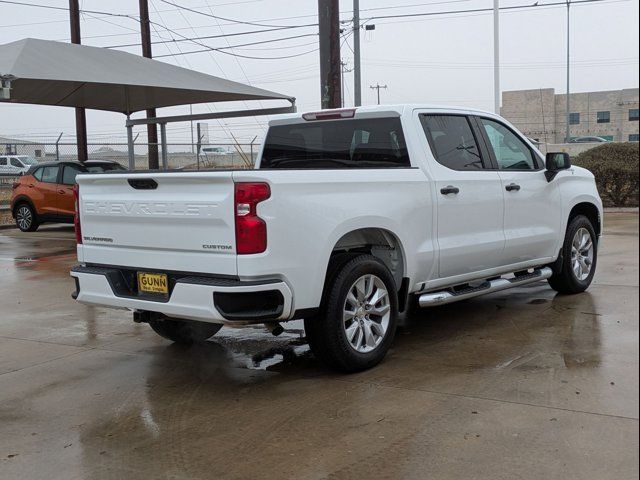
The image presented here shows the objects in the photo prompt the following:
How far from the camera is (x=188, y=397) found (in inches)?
194

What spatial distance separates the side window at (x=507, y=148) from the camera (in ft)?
22.0

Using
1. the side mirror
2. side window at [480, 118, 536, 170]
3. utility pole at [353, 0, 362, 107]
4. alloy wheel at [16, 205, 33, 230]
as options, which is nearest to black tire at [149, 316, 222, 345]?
side window at [480, 118, 536, 170]

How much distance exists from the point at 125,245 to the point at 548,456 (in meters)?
3.20

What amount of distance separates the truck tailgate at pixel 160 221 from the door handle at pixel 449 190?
2.06 metres

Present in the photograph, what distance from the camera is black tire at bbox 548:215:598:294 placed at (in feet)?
24.4

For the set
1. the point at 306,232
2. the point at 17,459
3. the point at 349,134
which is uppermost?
the point at 349,134

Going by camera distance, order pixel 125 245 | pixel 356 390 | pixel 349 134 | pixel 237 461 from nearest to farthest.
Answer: pixel 237 461, pixel 356 390, pixel 125 245, pixel 349 134

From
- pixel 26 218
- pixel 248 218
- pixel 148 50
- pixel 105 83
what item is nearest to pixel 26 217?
pixel 26 218

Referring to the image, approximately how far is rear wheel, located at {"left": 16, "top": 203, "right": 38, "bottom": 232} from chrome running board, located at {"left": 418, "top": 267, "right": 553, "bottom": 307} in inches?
536

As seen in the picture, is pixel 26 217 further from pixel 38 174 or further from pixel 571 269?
pixel 571 269

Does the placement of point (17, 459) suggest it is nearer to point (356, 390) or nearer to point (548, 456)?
point (356, 390)

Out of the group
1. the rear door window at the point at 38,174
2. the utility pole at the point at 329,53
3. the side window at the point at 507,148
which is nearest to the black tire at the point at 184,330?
the side window at the point at 507,148

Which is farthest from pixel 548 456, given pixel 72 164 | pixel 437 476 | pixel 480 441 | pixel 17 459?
pixel 72 164

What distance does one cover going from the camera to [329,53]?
509 inches
